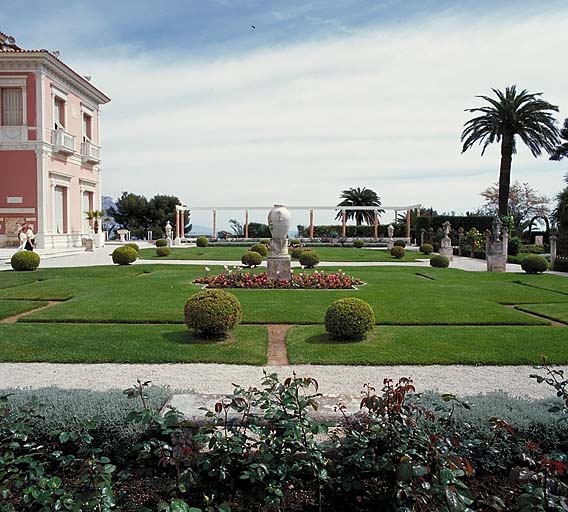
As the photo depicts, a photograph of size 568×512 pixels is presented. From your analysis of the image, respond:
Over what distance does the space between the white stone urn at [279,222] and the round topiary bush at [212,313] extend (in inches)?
261

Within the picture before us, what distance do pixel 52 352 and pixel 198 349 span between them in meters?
2.13

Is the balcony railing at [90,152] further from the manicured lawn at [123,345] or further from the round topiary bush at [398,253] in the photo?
the manicured lawn at [123,345]

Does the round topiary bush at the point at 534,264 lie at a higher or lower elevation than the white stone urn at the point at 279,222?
lower

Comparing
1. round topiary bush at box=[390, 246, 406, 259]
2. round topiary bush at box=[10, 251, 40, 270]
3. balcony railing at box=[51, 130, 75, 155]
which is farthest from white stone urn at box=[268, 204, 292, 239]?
balcony railing at box=[51, 130, 75, 155]

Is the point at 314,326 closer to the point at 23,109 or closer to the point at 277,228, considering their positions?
the point at 277,228

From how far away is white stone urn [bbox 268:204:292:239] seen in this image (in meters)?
15.1

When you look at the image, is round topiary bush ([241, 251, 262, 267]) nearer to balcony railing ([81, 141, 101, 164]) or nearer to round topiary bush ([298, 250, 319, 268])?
round topiary bush ([298, 250, 319, 268])

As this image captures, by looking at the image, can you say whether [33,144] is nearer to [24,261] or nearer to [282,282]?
[24,261]

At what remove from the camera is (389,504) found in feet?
10.2

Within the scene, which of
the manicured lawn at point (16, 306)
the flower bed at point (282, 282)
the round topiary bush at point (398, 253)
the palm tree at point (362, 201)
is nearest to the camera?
the manicured lawn at point (16, 306)

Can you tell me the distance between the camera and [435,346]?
8.41 meters

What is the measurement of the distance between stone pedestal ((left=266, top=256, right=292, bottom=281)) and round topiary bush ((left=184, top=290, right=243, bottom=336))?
6.78 m

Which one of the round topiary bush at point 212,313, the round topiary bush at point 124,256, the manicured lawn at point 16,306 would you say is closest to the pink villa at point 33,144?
the round topiary bush at point 124,256

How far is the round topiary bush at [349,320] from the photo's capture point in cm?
851
